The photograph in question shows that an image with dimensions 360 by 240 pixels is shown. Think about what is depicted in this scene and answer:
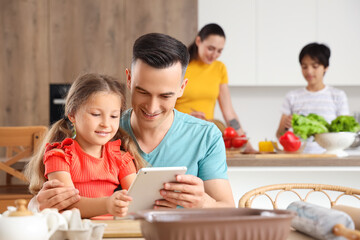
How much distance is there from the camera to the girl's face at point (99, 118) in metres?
1.57

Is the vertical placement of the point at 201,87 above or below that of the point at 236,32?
below

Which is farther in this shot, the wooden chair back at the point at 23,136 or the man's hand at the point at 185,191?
the wooden chair back at the point at 23,136

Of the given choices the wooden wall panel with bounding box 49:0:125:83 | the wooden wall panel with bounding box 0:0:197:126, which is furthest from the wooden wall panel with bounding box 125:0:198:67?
the wooden wall panel with bounding box 49:0:125:83

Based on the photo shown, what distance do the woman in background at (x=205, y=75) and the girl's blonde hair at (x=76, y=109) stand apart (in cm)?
171

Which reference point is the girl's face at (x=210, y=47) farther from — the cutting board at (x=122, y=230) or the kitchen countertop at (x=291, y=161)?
the cutting board at (x=122, y=230)

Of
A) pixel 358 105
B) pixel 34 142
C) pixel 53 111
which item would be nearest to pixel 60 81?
pixel 53 111

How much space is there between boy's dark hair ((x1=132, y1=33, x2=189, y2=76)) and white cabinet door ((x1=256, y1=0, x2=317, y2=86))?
3.70m

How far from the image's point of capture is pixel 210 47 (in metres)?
3.37

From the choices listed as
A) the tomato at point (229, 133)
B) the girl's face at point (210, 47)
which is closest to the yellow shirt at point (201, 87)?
the girl's face at point (210, 47)

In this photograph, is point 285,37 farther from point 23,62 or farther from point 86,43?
point 23,62

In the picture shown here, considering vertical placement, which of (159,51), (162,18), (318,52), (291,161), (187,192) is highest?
(162,18)

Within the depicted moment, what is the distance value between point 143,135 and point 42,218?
35.2 inches

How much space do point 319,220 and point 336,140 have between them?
2107 millimetres

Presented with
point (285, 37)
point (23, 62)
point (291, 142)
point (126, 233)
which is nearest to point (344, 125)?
point (291, 142)
